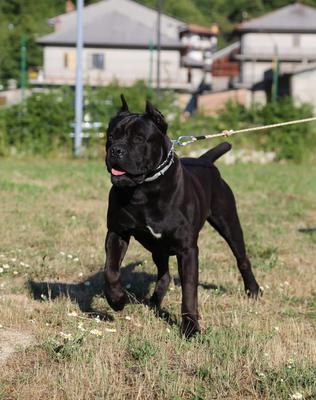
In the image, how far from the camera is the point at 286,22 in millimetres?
58875

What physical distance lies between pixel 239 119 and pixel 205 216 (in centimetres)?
1678

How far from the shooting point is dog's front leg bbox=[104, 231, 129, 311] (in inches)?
193

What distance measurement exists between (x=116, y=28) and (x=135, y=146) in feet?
169

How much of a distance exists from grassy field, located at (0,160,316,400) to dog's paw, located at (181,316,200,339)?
69 millimetres

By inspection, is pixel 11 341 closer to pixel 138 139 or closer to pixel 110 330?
pixel 110 330

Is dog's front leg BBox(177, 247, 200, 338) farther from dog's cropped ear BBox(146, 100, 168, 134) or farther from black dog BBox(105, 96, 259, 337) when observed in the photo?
dog's cropped ear BBox(146, 100, 168, 134)

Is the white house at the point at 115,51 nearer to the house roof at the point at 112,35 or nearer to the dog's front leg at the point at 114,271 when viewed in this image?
the house roof at the point at 112,35

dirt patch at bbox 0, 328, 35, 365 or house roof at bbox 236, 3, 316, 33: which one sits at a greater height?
house roof at bbox 236, 3, 316, 33

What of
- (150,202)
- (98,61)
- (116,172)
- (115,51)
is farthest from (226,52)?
(116,172)

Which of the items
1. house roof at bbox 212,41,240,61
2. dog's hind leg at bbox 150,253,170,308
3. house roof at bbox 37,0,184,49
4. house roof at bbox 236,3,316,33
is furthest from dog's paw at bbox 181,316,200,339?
house roof at bbox 212,41,240,61

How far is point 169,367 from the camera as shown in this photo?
407cm

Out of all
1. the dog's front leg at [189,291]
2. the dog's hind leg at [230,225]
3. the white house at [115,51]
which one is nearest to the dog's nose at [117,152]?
the dog's front leg at [189,291]

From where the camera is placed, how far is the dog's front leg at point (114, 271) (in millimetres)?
4910

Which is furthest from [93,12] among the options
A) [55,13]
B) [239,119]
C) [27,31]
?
[239,119]
